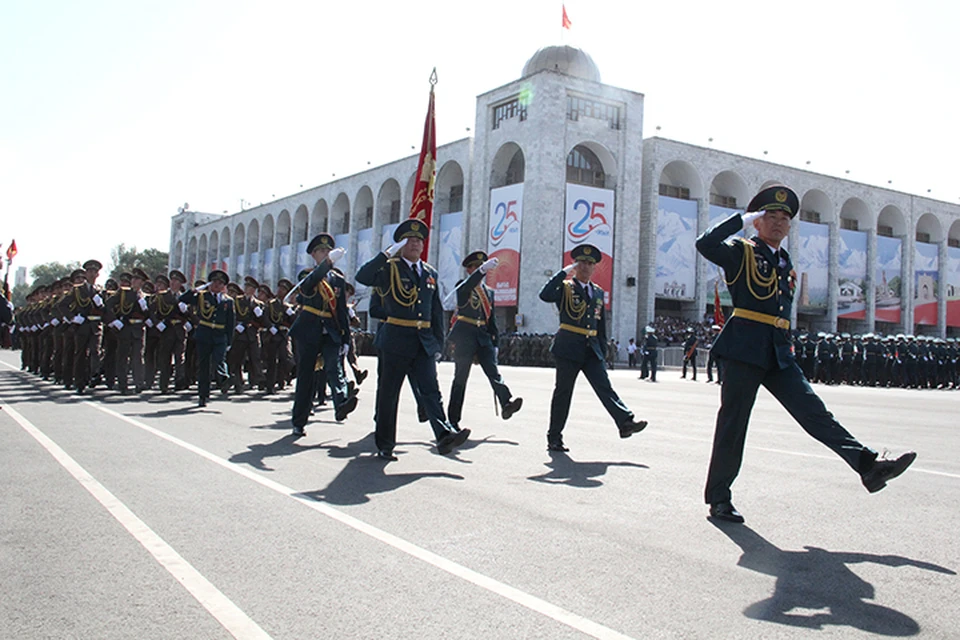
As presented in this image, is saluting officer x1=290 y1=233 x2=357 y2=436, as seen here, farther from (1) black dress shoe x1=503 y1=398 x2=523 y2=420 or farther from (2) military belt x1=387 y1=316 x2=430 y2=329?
(2) military belt x1=387 y1=316 x2=430 y2=329

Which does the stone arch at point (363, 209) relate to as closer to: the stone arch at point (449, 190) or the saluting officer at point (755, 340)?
the stone arch at point (449, 190)

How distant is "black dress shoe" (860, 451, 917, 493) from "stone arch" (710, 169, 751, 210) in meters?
48.1

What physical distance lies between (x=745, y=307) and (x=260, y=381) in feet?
37.0

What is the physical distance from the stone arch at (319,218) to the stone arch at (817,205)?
123 ft

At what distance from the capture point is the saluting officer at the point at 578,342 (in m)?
8.06

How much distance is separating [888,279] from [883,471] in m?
59.1

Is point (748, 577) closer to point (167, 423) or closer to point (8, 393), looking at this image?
point (167, 423)

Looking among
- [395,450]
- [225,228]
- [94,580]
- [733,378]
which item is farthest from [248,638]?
[225,228]

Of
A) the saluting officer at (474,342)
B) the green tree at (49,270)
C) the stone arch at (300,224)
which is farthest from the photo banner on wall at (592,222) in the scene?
the green tree at (49,270)

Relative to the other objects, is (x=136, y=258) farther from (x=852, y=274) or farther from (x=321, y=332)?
(x=321, y=332)

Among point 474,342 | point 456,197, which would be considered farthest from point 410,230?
point 456,197

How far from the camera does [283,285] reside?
49.5ft

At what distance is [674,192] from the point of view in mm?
50406

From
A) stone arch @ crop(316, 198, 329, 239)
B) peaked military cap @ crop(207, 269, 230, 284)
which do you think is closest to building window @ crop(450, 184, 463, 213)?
stone arch @ crop(316, 198, 329, 239)
